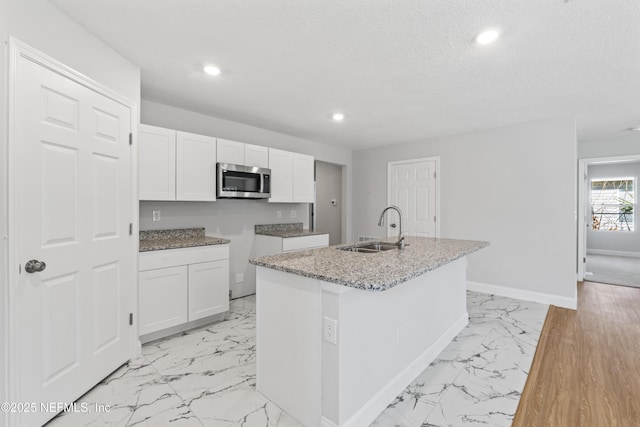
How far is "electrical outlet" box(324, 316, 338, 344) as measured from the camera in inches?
59.5

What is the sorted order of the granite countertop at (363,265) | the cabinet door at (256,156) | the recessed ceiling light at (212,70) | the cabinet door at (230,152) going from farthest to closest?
Answer: the cabinet door at (256,156) → the cabinet door at (230,152) → the recessed ceiling light at (212,70) → the granite countertop at (363,265)

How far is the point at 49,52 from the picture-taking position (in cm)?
170

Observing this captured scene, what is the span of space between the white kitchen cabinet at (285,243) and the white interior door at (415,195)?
63.5 inches

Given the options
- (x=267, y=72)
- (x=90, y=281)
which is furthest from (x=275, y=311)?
(x=267, y=72)

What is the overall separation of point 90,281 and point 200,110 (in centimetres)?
221

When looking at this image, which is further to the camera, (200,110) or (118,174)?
(200,110)

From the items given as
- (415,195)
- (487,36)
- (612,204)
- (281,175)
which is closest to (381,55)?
(487,36)

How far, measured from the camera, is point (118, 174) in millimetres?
2178

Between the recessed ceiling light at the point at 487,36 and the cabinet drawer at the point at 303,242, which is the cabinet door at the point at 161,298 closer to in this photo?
the cabinet drawer at the point at 303,242

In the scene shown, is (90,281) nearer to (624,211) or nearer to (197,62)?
(197,62)

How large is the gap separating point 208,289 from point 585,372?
321 centimetres

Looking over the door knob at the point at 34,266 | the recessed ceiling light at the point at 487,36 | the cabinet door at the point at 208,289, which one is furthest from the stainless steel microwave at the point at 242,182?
the recessed ceiling light at the point at 487,36

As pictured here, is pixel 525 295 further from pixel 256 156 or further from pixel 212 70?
pixel 212 70

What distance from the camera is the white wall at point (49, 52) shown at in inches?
56.9
